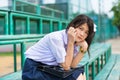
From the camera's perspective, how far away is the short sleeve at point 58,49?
254 cm

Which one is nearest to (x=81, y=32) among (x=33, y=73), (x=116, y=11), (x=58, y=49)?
(x=58, y=49)

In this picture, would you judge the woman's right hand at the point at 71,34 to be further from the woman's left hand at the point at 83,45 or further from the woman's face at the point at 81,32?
the woman's left hand at the point at 83,45

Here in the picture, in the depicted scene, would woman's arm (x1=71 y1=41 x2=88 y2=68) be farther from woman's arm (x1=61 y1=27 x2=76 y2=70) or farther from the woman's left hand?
woman's arm (x1=61 y1=27 x2=76 y2=70)

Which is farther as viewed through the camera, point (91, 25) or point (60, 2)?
point (60, 2)

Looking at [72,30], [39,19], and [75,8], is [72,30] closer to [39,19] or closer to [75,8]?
[39,19]

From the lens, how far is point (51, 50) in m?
2.58

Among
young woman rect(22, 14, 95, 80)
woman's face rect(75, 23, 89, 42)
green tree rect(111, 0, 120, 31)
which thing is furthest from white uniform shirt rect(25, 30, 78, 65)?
green tree rect(111, 0, 120, 31)

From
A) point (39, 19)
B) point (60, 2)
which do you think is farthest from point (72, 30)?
point (60, 2)

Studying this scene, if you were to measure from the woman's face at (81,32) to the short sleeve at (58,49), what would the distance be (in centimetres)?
18

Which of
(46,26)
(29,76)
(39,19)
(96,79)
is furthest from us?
(46,26)

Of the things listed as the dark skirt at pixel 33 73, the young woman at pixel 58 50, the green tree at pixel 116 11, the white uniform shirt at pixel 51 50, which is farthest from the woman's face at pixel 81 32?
the green tree at pixel 116 11

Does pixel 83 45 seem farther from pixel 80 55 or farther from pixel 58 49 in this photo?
pixel 58 49

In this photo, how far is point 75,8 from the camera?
559 inches

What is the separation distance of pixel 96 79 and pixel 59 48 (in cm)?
226
